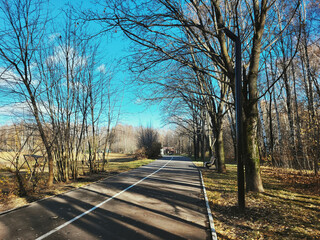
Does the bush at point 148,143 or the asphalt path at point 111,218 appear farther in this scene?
the bush at point 148,143

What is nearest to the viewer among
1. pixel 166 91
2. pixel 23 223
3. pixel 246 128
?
pixel 23 223

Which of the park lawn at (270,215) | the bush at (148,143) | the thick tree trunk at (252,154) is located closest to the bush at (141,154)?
the bush at (148,143)

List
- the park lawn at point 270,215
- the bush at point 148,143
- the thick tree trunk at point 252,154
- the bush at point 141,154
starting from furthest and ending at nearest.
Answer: the bush at point 148,143
the bush at point 141,154
the thick tree trunk at point 252,154
the park lawn at point 270,215

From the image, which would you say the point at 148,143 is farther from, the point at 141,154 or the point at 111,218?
the point at 111,218

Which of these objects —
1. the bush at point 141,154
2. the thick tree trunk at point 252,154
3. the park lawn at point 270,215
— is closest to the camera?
the park lawn at point 270,215

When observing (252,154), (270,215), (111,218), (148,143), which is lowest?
(111,218)

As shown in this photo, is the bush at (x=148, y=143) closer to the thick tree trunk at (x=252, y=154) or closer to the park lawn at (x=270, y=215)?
the park lawn at (x=270, y=215)

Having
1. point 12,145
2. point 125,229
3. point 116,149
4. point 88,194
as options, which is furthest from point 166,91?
point 116,149

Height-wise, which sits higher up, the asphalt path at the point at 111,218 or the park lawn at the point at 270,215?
the park lawn at the point at 270,215

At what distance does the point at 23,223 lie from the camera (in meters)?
4.97

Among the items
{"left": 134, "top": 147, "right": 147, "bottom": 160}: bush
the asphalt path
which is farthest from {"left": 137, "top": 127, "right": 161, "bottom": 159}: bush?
the asphalt path

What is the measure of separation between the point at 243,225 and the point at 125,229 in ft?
9.40

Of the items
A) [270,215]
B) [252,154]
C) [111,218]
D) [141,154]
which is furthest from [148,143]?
[270,215]

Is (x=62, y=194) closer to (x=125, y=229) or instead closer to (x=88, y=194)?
(x=88, y=194)
